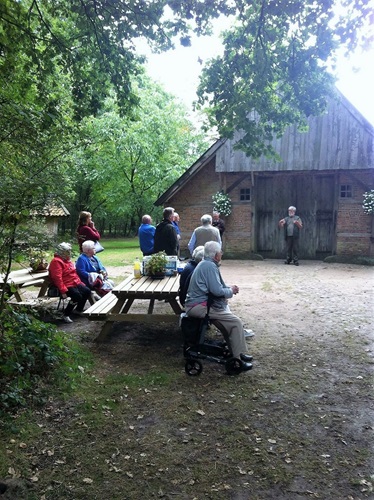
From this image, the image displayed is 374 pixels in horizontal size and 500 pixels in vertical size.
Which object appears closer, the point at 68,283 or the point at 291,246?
the point at 68,283

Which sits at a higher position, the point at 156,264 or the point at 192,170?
the point at 192,170

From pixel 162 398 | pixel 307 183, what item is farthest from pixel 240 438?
pixel 307 183

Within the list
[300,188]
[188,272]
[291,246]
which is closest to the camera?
[188,272]

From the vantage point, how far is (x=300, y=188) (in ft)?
50.8

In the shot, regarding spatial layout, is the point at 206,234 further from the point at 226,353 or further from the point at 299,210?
Result: the point at 299,210

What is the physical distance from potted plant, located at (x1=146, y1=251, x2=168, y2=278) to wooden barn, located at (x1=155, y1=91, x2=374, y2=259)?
8.63m

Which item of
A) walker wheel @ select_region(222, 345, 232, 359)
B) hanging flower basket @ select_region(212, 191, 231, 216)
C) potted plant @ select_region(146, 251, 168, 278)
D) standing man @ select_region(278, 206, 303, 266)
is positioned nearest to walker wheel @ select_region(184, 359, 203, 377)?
walker wheel @ select_region(222, 345, 232, 359)

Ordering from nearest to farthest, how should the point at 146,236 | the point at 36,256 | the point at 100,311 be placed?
the point at 36,256
the point at 100,311
the point at 146,236

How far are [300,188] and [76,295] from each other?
37.6 feet

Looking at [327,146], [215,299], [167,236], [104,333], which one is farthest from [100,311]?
[327,146]

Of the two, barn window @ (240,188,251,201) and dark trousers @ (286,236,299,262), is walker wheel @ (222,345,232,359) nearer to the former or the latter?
dark trousers @ (286,236,299,262)

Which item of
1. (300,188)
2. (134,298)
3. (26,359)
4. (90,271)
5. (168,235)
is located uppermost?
(300,188)

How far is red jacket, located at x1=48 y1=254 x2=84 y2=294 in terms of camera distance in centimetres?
615

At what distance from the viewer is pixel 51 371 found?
4.26 m
